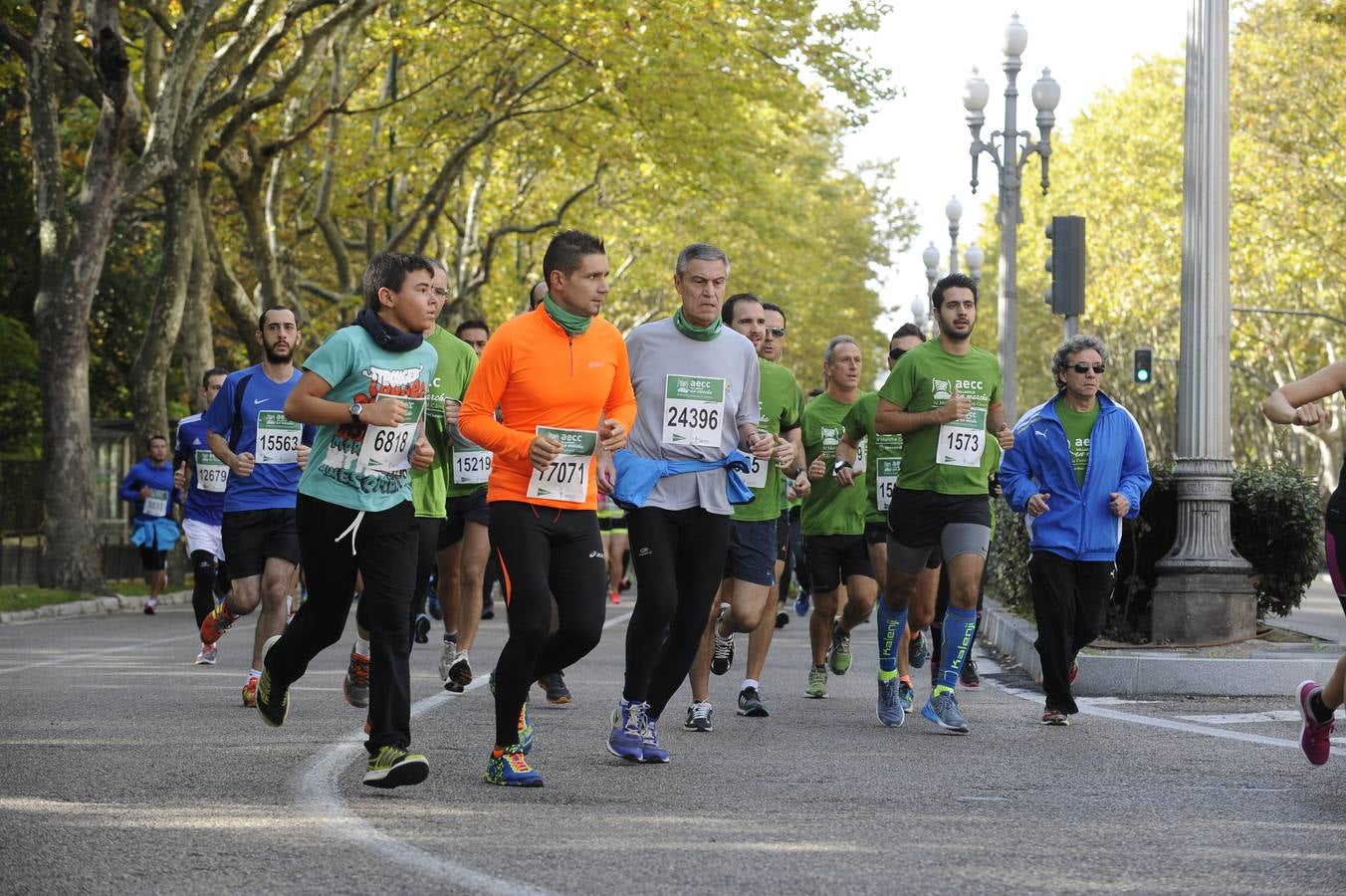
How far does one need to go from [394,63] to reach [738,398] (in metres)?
24.0

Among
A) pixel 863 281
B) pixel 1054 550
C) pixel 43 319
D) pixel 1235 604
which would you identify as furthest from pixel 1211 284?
pixel 863 281

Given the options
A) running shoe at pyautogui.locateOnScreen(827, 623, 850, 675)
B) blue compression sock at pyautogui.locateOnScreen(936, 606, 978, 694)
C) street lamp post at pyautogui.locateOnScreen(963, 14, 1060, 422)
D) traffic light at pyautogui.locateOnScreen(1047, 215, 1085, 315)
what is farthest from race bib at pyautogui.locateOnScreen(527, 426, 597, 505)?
street lamp post at pyautogui.locateOnScreen(963, 14, 1060, 422)

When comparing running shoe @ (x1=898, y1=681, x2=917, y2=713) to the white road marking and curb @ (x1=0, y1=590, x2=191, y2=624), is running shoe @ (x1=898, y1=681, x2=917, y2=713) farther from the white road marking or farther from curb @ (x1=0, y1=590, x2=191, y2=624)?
curb @ (x1=0, y1=590, x2=191, y2=624)

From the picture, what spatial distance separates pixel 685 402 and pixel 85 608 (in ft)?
50.6

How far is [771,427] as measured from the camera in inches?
413

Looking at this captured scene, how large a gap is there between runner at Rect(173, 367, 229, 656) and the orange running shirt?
254 inches

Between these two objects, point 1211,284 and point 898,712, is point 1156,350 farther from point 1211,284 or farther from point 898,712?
point 898,712

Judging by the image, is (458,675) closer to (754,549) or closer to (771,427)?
(754,549)

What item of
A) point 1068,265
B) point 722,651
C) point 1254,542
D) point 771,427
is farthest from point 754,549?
point 1068,265

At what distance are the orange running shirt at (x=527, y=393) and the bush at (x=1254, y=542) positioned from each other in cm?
657

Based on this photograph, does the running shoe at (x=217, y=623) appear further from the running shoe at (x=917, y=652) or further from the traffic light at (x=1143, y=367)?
the traffic light at (x=1143, y=367)

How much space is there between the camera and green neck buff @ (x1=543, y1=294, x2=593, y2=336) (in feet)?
26.4

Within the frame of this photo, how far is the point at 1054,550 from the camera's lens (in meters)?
10.6

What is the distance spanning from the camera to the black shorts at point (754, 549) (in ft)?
33.7
